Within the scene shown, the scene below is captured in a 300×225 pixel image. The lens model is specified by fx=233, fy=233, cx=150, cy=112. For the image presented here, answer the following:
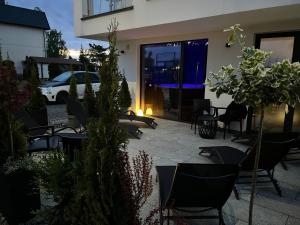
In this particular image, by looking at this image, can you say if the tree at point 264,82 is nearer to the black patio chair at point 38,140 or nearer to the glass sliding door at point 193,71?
the black patio chair at point 38,140

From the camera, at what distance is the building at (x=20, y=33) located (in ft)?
62.5

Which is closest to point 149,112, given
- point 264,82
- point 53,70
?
point 264,82

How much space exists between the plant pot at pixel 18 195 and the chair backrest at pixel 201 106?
4.93 m

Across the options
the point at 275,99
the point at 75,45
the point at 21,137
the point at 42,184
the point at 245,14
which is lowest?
the point at 42,184

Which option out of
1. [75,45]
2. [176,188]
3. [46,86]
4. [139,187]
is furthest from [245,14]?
[75,45]

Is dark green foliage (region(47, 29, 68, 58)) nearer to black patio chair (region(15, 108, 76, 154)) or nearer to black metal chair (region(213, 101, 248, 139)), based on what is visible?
black patio chair (region(15, 108, 76, 154))

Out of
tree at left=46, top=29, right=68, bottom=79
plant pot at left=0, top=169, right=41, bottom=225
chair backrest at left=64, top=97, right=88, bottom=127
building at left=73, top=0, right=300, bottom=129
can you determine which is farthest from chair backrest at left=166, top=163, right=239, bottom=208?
tree at left=46, top=29, right=68, bottom=79

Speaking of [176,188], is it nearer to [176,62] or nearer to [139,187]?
[139,187]

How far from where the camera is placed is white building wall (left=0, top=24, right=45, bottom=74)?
19047 mm

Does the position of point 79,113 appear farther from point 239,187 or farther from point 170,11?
point 239,187

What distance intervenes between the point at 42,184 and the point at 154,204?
1.47m

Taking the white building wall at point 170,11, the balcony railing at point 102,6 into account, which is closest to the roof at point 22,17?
the balcony railing at point 102,6

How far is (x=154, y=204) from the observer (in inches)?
116

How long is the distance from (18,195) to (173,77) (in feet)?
20.2
